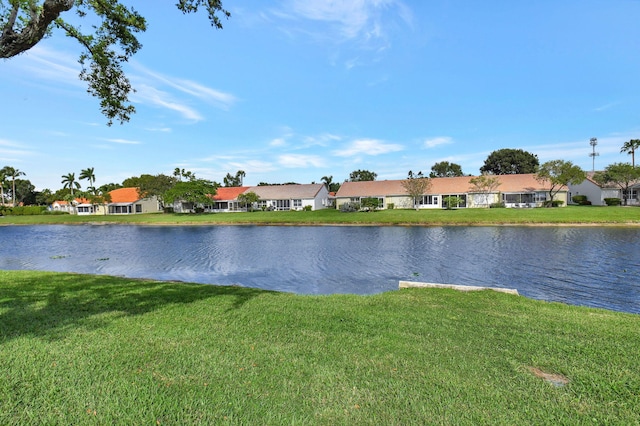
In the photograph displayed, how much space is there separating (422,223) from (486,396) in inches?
1468

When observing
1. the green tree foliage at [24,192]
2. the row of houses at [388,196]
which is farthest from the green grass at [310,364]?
the green tree foliage at [24,192]

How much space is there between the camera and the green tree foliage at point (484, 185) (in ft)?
174

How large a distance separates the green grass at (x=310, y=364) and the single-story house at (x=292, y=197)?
57.1 meters

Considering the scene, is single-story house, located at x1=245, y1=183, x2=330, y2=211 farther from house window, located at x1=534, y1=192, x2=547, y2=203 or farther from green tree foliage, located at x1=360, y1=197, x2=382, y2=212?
house window, located at x1=534, y1=192, x2=547, y2=203

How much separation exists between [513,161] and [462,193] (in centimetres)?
3737

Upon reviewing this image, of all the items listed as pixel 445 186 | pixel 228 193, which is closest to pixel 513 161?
pixel 445 186

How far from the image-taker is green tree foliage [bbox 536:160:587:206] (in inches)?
1882

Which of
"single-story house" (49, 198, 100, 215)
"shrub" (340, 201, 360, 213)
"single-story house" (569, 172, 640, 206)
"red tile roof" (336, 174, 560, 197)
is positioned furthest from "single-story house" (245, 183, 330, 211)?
"single-story house" (569, 172, 640, 206)

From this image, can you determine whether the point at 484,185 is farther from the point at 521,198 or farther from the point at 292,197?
the point at 292,197

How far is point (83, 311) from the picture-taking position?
254 inches

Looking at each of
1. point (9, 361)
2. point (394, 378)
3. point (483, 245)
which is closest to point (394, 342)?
point (394, 378)

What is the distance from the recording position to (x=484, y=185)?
5312cm

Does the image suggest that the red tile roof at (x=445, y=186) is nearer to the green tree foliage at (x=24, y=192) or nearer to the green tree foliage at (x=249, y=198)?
the green tree foliage at (x=249, y=198)

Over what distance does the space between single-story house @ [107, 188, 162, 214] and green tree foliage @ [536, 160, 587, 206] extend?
74089 mm
